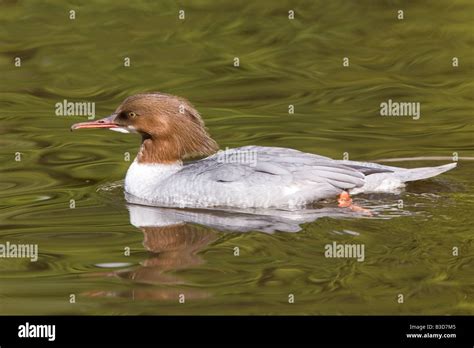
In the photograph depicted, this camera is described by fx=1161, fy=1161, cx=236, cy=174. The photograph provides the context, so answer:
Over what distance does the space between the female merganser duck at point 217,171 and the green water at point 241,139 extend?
0.23m

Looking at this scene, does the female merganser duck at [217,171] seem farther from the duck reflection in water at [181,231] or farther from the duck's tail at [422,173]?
the duck reflection in water at [181,231]

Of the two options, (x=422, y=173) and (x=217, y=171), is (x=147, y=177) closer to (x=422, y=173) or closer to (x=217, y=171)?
(x=217, y=171)

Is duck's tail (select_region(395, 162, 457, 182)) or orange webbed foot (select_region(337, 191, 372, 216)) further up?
duck's tail (select_region(395, 162, 457, 182))

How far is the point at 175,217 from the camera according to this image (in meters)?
11.3

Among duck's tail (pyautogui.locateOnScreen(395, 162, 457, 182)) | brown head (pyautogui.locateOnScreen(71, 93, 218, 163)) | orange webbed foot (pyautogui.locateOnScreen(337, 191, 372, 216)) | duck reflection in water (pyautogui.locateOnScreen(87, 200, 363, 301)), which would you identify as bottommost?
duck reflection in water (pyautogui.locateOnScreen(87, 200, 363, 301))

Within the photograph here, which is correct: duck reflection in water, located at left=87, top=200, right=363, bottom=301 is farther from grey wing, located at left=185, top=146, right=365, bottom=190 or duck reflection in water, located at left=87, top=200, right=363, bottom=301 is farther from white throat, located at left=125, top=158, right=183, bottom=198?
grey wing, located at left=185, top=146, right=365, bottom=190

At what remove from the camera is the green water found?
9359 mm

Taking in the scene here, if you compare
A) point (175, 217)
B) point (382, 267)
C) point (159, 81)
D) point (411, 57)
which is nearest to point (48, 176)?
point (175, 217)

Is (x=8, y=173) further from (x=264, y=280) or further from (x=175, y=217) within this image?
(x=264, y=280)

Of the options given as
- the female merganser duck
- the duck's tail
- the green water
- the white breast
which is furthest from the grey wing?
the white breast

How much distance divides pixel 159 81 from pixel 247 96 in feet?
4.17

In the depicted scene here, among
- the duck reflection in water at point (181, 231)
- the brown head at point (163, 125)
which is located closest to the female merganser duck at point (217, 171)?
the brown head at point (163, 125)

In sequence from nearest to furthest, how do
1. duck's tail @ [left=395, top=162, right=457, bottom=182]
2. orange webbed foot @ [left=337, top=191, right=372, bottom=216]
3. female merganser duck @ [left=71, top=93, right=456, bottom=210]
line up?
orange webbed foot @ [left=337, top=191, right=372, bottom=216] → female merganser duck @ [left=71, top=93, right=456, bottom=210] → duck's tail @ [left=395, top=162, right=457, bottom=182]

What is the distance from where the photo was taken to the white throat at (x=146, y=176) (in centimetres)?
1201
